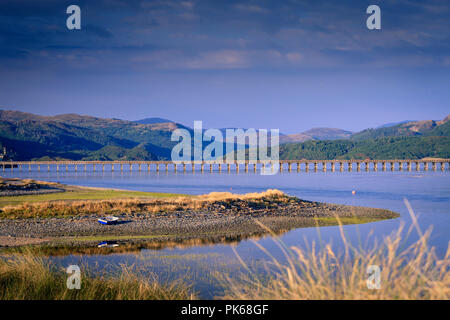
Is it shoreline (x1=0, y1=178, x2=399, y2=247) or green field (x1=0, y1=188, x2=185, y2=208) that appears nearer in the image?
shoreline (x1=0, y1=178, x2=399, y2=247)

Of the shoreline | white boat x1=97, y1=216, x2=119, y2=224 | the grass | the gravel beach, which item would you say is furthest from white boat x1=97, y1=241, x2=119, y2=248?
the grass

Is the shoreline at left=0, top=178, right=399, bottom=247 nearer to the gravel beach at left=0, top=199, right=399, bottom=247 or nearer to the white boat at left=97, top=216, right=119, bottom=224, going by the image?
the gravel beach at left=0, top=199, right=399, bottom=247

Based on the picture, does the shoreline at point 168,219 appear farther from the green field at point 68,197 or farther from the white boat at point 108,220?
the green field at point 68,197

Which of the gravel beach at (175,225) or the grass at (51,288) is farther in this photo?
the gravel beach at (175,225)

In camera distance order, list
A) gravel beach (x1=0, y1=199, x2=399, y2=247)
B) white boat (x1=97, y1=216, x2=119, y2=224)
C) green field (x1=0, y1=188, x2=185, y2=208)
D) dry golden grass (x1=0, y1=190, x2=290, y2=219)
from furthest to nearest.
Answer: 1. green field (x1=0, y1=188, x2=185, y2=208)
2. dry golden grass (x1=0, y1=190, x2=290, y2=219)
3. white boat (x1=97, y1=216, x2=119, y2=224)
4. gravel beach (x1=0, y1=199, x2=399, y2=247)

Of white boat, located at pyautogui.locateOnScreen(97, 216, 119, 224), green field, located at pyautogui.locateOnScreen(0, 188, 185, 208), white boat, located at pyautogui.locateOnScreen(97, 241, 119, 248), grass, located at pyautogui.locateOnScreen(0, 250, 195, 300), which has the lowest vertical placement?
white boat, located at pyautogui.locateOnScreen(97, 241, 119, 248)

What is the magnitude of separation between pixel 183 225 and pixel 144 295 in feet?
68.9

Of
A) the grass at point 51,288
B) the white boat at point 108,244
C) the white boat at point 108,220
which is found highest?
the grass at point 51,288

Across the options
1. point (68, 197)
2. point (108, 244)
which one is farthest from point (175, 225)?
point (68, 197)

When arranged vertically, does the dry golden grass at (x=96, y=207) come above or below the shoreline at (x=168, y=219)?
above

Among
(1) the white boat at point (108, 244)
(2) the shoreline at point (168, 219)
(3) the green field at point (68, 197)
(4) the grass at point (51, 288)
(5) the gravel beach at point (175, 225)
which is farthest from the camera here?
(3) the green field at point (68, 197)

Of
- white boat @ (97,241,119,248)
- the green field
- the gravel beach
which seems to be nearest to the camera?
white boat @ (97,241,119,248)

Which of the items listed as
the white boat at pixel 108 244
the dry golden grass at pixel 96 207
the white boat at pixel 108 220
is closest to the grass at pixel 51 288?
the white boat at pixel 108 244

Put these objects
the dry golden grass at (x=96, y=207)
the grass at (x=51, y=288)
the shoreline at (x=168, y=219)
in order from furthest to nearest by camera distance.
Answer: the dry golden grass at (x=96, y=207), the shoreline at (x=168, y=219), the grass at (x=51, y=288)
